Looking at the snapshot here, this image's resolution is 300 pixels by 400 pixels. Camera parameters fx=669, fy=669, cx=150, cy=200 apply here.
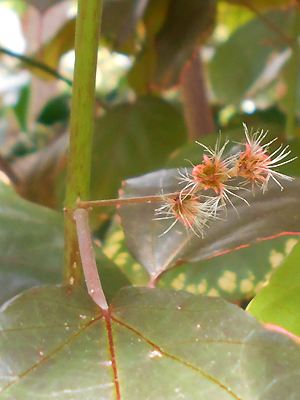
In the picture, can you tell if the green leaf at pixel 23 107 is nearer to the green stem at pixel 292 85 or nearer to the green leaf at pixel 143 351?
the green stem at pixel 292 85

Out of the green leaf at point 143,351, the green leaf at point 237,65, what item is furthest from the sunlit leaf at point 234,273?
the green leaf at point 237,65

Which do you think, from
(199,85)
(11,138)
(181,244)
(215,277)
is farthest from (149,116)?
(11,138)

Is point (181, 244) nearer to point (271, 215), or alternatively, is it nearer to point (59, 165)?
point (271, 215)

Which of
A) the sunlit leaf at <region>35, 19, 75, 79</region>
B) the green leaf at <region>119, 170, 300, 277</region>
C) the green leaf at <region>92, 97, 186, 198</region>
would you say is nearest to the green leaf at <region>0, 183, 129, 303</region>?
Result: the green leaf at <region>119, 170, 300, 277</region>

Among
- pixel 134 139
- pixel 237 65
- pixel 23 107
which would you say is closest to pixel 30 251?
pixel 134 139

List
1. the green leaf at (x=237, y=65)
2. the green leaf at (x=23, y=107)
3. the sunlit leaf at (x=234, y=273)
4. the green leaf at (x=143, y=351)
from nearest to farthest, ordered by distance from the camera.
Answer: the green leaf at (x=143, y=351), the sunlit leaf at (x=234, y=273), the green leaf at (x=237, y=65), the green leaf at (x=23, y=107)

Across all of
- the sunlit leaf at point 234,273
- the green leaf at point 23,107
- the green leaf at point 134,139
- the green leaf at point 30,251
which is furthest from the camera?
the green leaf at point 23,107
